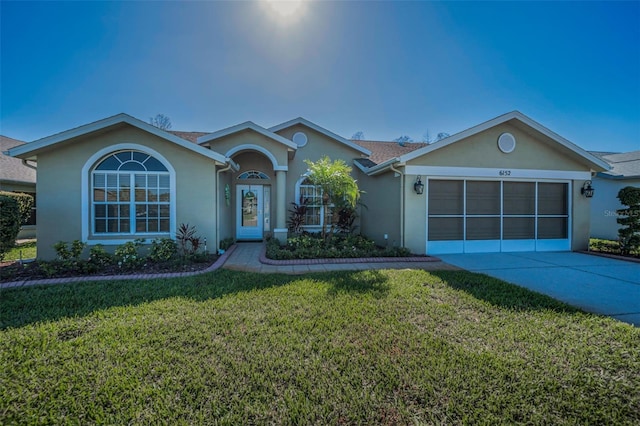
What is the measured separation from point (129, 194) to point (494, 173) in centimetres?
1308

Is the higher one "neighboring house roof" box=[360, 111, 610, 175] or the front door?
"neighboring house roof" box=[360, 111, 610, 175]

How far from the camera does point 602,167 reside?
1067cm

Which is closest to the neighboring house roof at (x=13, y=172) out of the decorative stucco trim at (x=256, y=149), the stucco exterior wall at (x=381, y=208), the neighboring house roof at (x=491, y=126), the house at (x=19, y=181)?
the house at (x=19, y=181)

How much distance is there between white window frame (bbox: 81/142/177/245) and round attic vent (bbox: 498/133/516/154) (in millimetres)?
11909

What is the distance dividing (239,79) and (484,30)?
10.1m

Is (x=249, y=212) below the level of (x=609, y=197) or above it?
below

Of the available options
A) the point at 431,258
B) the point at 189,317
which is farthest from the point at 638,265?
the point at 189,317

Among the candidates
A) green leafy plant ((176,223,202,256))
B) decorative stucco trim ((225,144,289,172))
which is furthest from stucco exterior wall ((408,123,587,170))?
green leafy plant ((176,223,202,256))

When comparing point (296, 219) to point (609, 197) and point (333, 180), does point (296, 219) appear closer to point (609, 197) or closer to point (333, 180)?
point (333, 180)

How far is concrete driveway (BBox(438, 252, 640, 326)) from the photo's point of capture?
5293 mm

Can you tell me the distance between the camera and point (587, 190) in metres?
10.8

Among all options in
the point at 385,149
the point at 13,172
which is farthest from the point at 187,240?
the point at 385,149

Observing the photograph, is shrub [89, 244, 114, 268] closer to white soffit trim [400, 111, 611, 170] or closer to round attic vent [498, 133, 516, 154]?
white soffit trim [400, 111, 611, 170]

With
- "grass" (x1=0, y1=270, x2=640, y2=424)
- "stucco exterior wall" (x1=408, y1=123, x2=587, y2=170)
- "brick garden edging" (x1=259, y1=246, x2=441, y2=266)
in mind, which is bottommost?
"grass" (x1=0, y1=270, x2=640, y2=424)
